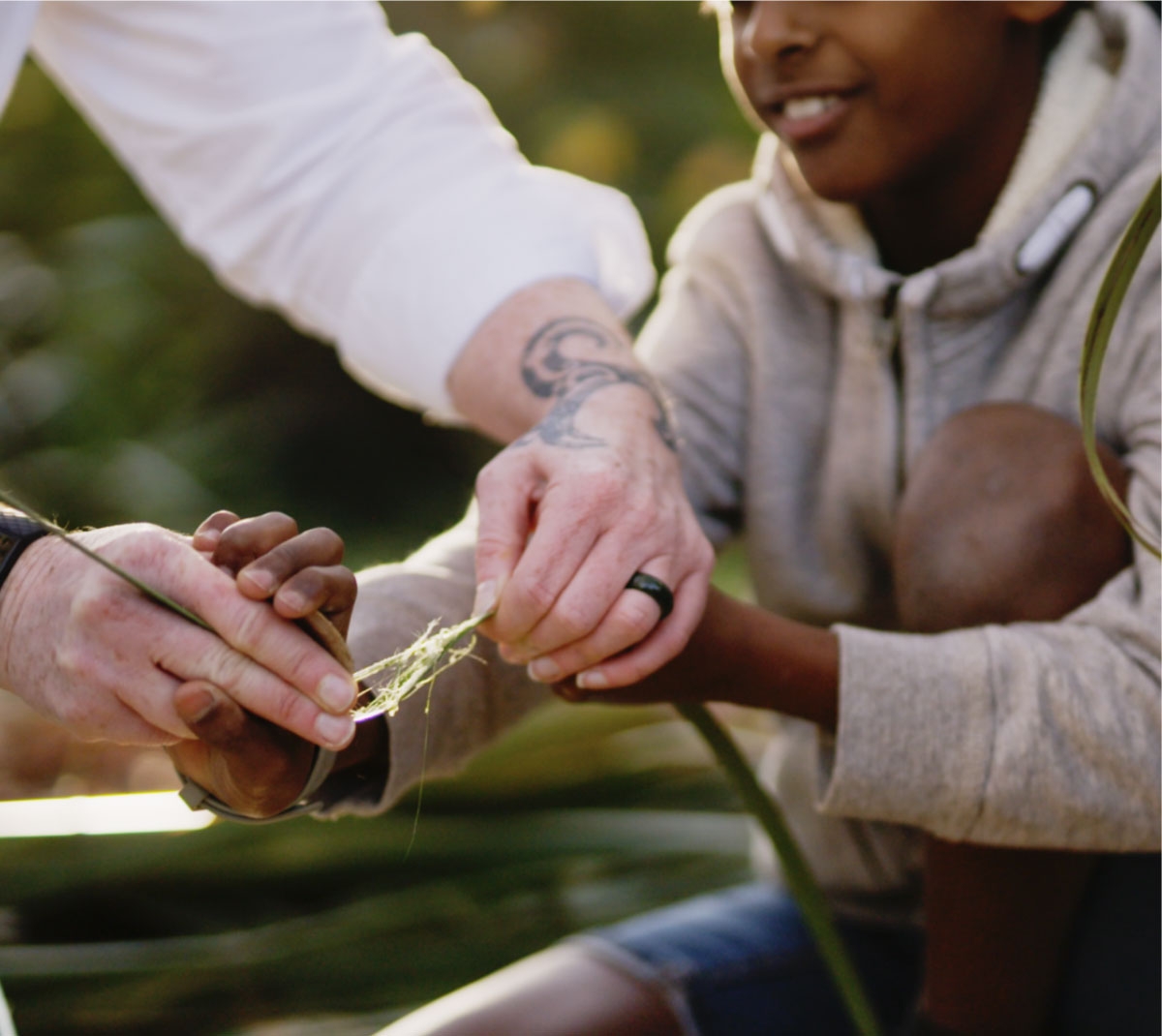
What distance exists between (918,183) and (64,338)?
130cm

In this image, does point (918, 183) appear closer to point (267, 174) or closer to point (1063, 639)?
point (1063, 639)

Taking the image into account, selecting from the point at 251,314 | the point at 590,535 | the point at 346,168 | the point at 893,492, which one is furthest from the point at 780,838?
the point at 251,314

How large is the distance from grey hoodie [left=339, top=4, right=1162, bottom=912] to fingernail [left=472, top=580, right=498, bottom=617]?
4.3 inches

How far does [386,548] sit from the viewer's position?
4.02ft

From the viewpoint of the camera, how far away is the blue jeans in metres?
0.90

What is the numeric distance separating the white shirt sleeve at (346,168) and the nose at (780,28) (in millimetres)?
191

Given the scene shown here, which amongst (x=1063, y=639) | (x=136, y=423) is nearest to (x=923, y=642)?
(x=1063, y=639)

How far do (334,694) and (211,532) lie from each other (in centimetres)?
10

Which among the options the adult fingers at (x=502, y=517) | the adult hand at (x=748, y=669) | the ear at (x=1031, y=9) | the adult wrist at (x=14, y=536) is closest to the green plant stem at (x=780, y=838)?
the adult hand at (x=748, y=669)

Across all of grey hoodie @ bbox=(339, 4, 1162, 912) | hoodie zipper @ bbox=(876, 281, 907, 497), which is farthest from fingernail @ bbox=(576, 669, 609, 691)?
hoodie zipper @ bbox=(876, 281, 907, 497)

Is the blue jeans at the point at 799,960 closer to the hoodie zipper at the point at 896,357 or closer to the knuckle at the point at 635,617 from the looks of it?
the hoodie zipper at the point at 896,357

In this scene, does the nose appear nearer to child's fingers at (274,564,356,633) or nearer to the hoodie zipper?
the hoodie zipper

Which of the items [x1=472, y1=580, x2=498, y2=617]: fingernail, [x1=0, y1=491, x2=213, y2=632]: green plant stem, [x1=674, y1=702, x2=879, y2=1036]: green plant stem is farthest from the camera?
[x1=674, y1=702, x2=879, y2=1036]: green plant stem

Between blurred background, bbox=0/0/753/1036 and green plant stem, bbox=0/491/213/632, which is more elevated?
green plant stem, bbox=0/491/213/632
